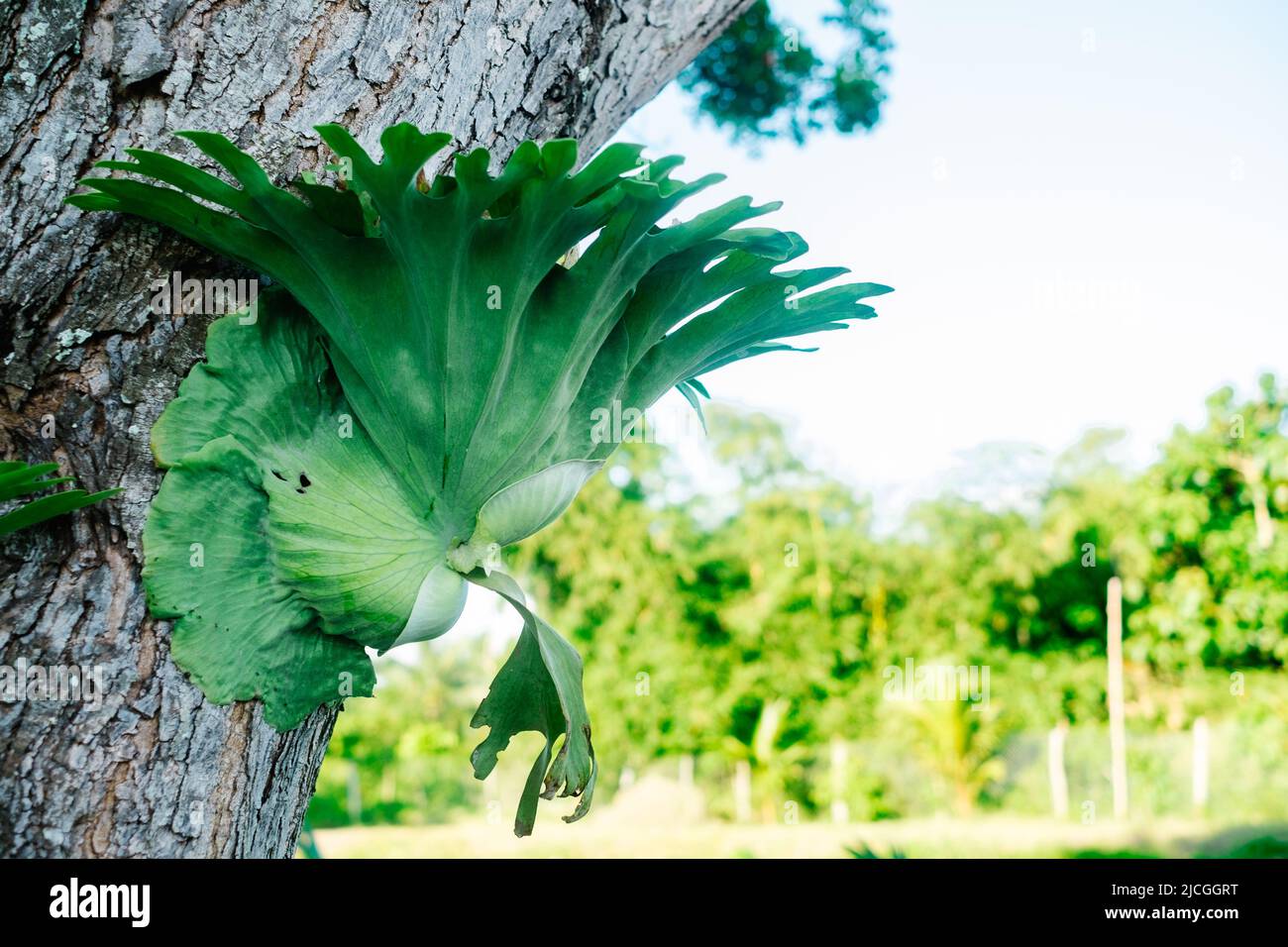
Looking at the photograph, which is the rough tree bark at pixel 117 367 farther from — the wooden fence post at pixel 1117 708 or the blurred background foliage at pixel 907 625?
the wooden fence post at pixel 1117 708

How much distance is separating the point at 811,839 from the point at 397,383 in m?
9.48

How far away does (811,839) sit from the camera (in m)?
9.59

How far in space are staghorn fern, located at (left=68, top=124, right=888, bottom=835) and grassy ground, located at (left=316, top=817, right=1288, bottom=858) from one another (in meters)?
7.27

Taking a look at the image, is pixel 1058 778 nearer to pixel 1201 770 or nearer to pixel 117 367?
pixel 1201 770

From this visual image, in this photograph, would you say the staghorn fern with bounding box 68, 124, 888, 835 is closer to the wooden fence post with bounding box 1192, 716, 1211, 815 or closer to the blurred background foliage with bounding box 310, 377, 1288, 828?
the blurred background foliage with bounding box 310, 377, 1288, 828

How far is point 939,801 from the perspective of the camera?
1119 centimetres

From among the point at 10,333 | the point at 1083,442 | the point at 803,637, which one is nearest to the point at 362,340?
the point at 10,333

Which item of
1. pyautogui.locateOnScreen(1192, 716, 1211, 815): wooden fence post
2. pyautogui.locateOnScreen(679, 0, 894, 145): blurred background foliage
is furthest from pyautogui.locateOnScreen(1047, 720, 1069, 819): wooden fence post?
pyautogui.locateOnScreen(679, 0, 894, 145): blurred background foliage

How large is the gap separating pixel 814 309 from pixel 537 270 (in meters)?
0.34

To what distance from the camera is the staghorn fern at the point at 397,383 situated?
0.95 metres

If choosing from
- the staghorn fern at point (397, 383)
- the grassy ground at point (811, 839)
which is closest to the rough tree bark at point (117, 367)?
the staghorn fern at point (397, 383)

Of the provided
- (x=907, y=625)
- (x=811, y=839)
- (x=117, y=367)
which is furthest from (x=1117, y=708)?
(x=117, y=367)
